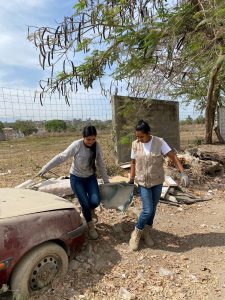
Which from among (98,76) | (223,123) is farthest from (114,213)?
(223,123)

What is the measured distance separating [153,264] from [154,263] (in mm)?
28

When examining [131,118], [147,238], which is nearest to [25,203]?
[147,238]

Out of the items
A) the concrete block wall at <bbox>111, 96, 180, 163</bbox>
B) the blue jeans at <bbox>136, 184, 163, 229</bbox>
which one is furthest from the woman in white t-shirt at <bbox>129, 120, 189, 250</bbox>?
the concrete block wall at <bbox>111, 96, 180, 163</bbox>

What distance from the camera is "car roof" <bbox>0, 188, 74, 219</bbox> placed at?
345 centimetres

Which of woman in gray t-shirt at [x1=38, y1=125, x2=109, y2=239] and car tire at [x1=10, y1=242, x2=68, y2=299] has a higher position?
woman in gray t-shirt at [x1=38, y1=125, x2=109, y2=239]

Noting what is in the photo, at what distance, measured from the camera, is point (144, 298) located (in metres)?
3.53

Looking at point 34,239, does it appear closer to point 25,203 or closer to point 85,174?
point 25,203

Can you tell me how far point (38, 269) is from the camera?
3.45 metres

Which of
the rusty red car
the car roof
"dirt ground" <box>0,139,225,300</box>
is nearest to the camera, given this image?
the rusty red car

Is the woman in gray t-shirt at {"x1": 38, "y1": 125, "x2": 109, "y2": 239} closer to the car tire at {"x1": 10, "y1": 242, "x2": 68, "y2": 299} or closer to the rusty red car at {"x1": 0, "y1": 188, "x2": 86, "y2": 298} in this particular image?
the rusty red car at {"x1": 0, "y1": 188, "x2": 86, "y2": 298}

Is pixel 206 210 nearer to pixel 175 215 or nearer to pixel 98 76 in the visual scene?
pixel 175 215

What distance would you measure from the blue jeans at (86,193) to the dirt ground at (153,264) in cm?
45

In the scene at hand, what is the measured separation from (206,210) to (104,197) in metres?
2.49

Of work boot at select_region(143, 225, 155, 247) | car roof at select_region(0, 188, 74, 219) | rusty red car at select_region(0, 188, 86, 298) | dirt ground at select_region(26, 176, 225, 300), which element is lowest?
dirt ground at select_region(26, 176, 225, 300)
